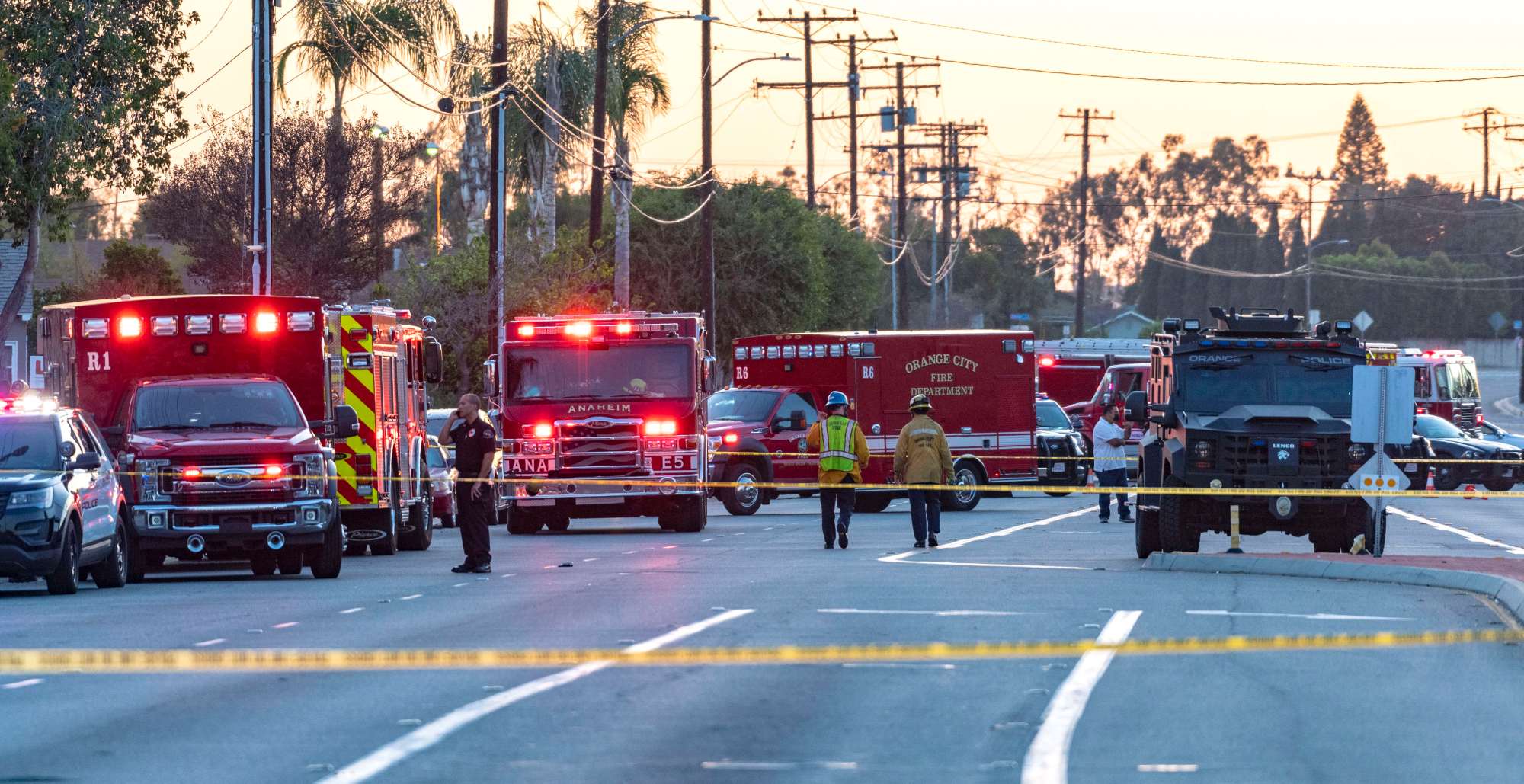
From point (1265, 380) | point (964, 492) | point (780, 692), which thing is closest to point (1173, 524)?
point (1265, 380)

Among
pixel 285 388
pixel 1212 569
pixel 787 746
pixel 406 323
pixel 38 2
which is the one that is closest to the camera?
pixel 787 746

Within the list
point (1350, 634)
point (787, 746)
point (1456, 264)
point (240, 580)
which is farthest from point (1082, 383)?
point (1456, 264)

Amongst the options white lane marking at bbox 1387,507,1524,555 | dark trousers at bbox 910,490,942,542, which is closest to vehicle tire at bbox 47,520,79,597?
dark trousers at bbox 910,490,942,542

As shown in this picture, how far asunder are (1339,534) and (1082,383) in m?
37.4

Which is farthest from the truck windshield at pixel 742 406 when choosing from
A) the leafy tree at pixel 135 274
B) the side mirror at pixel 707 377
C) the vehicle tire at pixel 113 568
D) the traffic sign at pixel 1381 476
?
the leafy tree at pixel 135 274

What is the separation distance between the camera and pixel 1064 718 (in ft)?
34.6

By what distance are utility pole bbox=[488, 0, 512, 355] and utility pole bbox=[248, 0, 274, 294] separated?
12.9 ft

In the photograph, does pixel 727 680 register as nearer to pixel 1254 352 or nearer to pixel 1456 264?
pixel 1254 352

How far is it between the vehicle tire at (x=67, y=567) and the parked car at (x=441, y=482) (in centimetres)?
1081

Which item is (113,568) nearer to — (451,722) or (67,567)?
(67,567)

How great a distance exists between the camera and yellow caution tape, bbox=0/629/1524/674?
12.8 meters

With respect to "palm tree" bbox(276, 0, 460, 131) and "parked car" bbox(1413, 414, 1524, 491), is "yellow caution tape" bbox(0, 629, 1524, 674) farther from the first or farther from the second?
"palm tree" bbox(276, 0, 460, 131)

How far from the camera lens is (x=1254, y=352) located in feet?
75.2

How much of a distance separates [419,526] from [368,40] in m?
37.3
